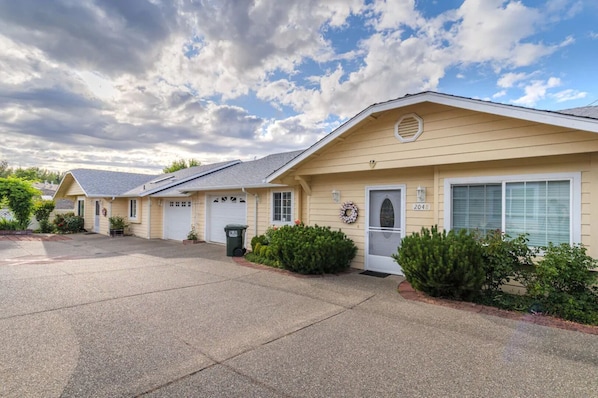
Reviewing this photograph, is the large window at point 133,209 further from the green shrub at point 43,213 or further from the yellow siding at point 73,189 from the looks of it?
the green shrub at point 43,213

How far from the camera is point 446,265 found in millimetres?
5410

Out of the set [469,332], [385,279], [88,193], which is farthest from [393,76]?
[88,193]

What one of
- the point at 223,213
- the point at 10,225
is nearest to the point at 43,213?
the point at 10,225

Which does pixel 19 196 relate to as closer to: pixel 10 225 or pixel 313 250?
pixel 10 225

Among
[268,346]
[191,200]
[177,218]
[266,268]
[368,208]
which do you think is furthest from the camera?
[177,218]

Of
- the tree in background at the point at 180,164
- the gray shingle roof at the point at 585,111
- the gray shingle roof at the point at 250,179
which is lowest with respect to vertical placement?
the gray shingle roof at the point at 250,179

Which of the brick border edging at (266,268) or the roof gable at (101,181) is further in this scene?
the roof gable at (101,181)

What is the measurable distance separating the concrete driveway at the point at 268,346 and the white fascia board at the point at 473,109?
3205mm

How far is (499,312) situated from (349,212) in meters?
4.32

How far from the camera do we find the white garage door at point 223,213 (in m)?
12.7

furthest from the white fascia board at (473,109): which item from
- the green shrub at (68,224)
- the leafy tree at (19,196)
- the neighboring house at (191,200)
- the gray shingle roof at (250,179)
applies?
the leafy tree at (19,196)

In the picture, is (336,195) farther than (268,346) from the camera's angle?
Yes

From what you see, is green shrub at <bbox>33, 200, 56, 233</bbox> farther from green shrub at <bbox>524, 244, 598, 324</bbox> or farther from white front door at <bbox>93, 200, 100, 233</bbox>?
green shrub at <bbox>524, 244, 598, 324</bbox>

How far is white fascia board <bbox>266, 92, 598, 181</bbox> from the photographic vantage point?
191 inches
